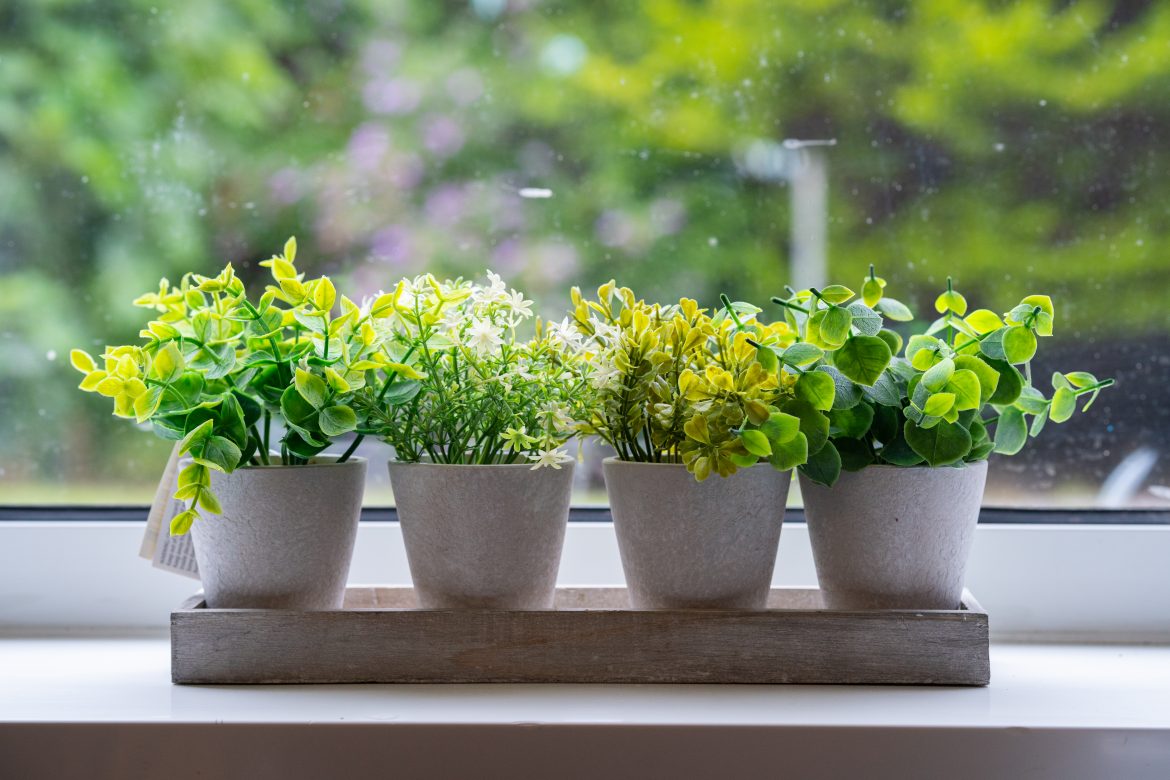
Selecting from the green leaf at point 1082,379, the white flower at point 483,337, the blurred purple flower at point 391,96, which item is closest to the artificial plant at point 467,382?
the white flower at point 483,337

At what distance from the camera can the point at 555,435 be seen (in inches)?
32.0

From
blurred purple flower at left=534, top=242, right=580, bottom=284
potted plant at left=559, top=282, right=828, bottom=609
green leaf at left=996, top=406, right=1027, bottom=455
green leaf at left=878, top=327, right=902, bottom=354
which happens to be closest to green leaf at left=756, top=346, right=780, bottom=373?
potted plant at left=559, top=282, right=828, bottom=609

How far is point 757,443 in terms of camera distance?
74 centimetres

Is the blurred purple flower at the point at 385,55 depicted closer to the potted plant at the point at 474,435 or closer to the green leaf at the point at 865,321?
the potted plant at the point at 474,435

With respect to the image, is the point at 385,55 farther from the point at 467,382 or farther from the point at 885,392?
the point at 885,392

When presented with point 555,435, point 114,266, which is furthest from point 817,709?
point 114,266

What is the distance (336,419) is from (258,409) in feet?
0.32

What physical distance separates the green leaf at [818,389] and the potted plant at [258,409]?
34cm

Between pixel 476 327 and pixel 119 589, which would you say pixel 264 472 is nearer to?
pixel 476 327

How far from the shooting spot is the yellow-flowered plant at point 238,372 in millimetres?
770

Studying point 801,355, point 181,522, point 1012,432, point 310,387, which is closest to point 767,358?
point 801,355

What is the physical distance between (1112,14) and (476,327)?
2.45 ft

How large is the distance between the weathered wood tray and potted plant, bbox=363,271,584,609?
0.04 m

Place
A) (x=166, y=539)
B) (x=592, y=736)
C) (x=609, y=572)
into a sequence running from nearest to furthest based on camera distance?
(x=592, y=736) < (x=166, y=539) < (x=609, y=572)
